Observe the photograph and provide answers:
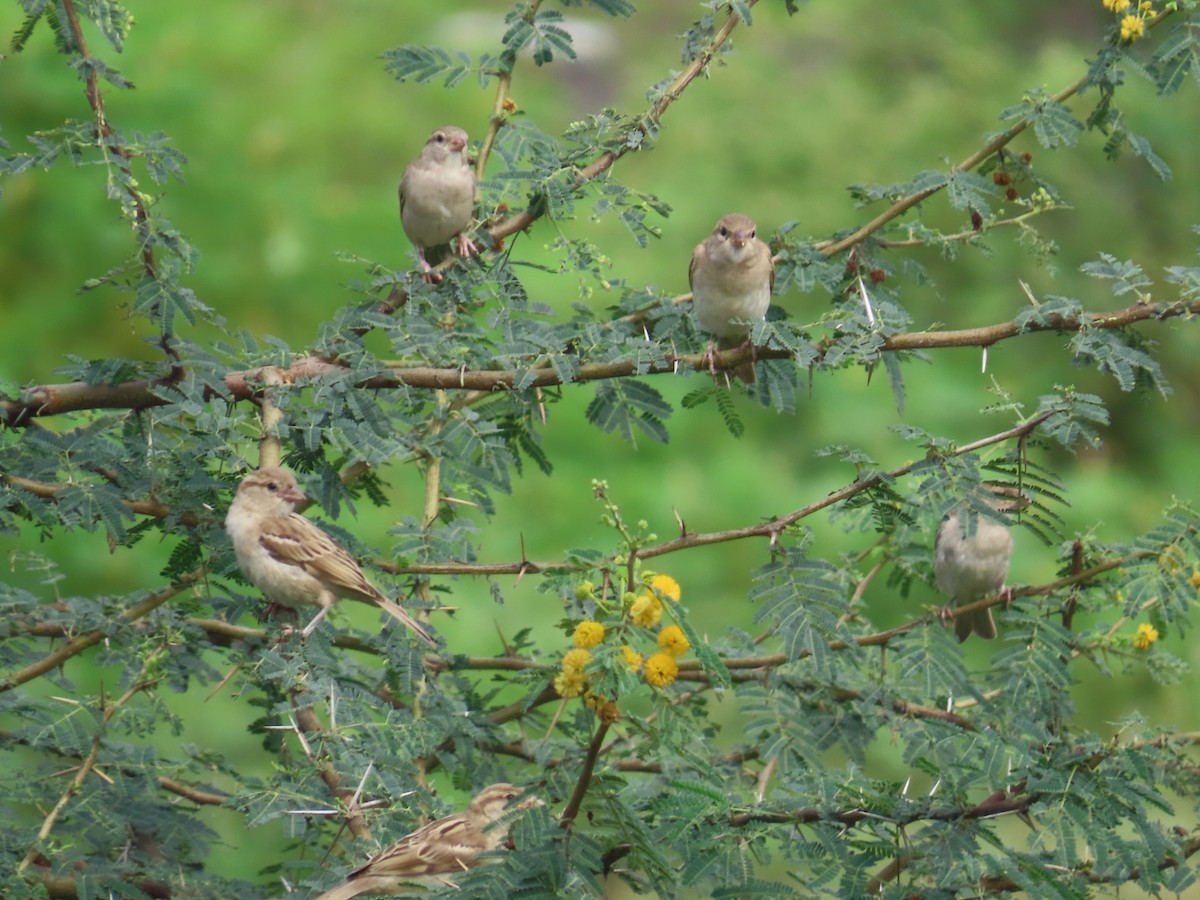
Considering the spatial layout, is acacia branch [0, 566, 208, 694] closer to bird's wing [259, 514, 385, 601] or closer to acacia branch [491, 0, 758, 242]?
bird's wing [259, 514, 385, 601]

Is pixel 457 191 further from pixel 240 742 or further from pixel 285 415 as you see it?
pixel 240 742

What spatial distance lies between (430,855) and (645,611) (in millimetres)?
1127

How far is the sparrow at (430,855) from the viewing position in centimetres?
299

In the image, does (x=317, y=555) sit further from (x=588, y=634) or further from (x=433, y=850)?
(x=588, y=634)

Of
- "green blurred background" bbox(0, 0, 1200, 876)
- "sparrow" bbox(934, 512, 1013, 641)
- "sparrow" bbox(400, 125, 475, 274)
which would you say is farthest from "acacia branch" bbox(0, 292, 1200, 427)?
"green blurred background" bbox(0, 0, 1200, 876)

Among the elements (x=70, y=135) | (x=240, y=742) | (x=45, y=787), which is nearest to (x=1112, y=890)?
(x=45, y=787)

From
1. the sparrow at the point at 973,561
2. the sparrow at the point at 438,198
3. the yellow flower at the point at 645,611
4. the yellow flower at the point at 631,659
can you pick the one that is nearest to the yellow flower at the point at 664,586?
the yellow flower at the point at 645,611

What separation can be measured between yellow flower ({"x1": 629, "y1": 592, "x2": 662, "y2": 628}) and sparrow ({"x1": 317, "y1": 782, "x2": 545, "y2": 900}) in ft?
2.32

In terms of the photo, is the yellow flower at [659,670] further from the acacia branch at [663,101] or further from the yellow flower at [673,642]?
the acacia branch at [663,101]

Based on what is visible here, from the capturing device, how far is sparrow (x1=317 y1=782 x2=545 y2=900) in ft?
9.80

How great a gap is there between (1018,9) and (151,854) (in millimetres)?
11396

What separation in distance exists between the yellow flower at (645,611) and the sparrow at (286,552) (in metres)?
1.01

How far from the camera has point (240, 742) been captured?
6969 mm

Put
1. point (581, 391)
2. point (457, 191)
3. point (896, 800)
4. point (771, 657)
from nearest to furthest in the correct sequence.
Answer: point (896, 800) → point (771, 657) → point (457, 191) → point (581, 391)
